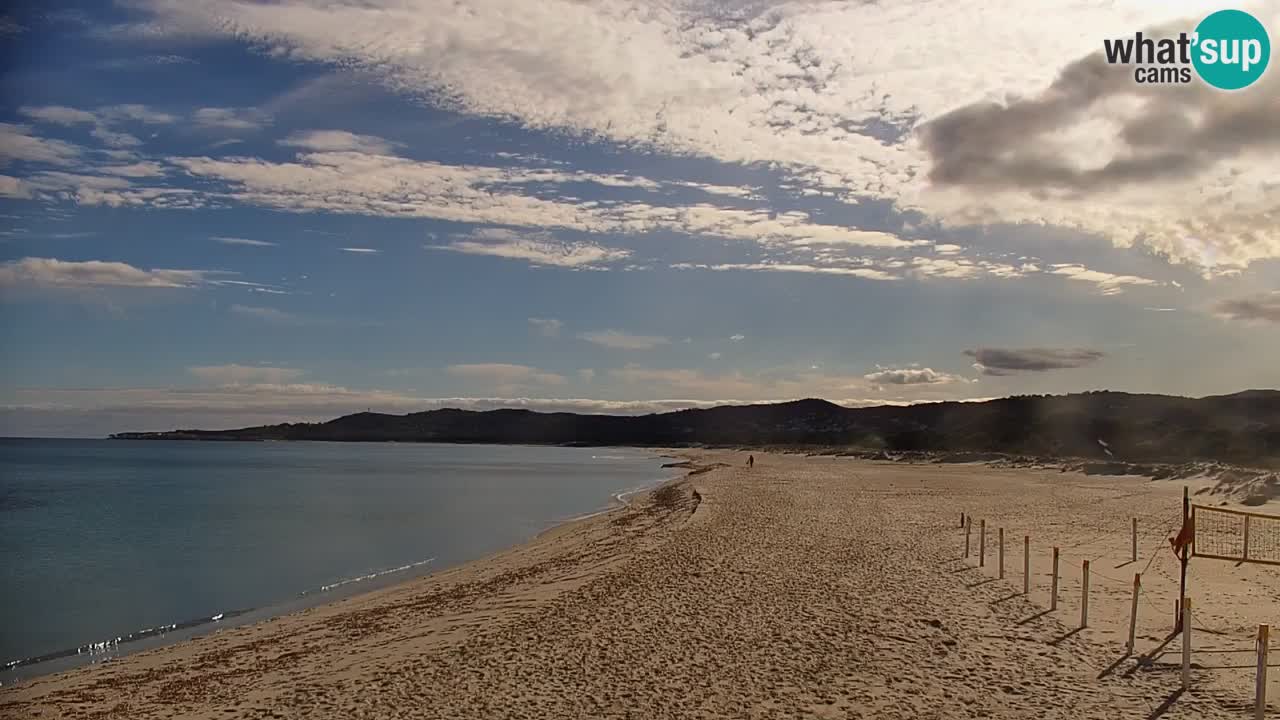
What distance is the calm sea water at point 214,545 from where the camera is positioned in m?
19.5

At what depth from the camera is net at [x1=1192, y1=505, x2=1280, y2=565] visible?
2022 centimetres

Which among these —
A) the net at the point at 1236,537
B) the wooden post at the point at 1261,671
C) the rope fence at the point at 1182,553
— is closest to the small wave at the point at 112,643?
the rope fence at the point at 1182,553

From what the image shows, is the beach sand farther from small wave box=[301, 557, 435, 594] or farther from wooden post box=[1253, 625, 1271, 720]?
small wave box=[301, 557, 435, 594]

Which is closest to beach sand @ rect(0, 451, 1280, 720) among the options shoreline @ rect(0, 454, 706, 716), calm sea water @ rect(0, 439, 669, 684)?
shoreline @ rect(0, 454, 706, 716)

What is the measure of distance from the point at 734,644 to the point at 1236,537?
18816mm

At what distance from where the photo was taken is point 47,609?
20.6m

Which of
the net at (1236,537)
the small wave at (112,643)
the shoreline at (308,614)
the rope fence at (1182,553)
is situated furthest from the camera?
the net at (1236,537)

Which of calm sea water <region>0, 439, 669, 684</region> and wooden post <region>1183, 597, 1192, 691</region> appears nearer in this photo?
wooden post <region>1183, 597, 1192, 691</region>

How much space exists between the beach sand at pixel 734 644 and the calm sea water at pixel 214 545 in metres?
2.93

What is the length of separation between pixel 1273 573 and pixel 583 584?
14.1 metres

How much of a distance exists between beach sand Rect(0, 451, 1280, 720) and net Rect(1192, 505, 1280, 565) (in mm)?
987

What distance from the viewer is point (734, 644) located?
12.2m

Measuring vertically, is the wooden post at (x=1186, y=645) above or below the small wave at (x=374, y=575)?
above

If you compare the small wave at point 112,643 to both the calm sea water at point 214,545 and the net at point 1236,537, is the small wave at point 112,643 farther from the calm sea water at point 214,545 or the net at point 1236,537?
the net at point 1236,537
